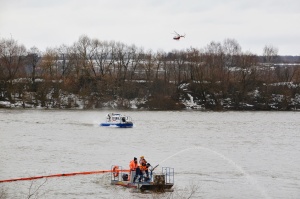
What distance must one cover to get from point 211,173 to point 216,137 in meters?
30.5

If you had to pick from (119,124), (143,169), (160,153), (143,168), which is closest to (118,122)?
(119,124)

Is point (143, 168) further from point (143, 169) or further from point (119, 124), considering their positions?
point (119, 124)

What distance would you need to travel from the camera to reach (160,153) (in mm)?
61438

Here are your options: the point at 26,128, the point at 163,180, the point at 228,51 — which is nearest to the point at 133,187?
the point at 163,180

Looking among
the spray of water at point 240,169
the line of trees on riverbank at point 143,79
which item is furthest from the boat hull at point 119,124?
the line of trees on riverbank at point 143,79

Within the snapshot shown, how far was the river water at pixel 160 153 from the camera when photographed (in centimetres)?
4231

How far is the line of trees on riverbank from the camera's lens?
13288cm

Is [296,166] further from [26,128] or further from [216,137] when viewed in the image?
[26,128]

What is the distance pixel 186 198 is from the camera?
3791 centimetres

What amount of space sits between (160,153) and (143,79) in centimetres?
8429

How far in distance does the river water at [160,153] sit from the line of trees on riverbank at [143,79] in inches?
942

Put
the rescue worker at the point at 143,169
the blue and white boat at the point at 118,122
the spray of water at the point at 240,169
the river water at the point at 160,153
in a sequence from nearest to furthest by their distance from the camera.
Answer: the rescue worker at the point at 143,169
the river water at the point at 160,153
the spray of water at the point at 240,169
the blue and white boat at the point at 118,122

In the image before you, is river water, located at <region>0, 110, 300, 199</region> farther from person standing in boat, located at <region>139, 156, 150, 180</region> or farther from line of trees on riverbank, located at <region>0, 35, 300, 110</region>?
line of trees on riverbank, located at <region>0, 35, 300, 110</region>

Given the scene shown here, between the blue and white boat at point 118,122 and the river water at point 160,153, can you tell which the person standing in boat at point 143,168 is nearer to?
the river water at point 160,153
